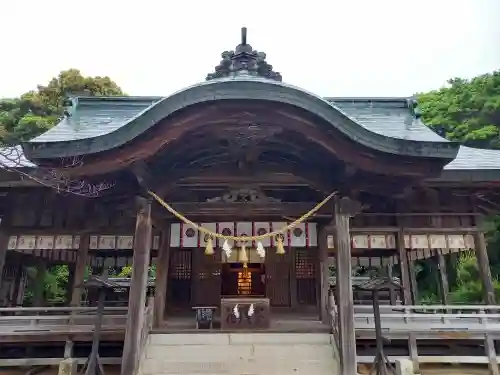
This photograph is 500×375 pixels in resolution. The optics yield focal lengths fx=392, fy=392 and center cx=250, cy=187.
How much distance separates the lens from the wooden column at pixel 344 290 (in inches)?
278

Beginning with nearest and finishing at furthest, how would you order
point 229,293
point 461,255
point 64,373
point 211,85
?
point 211,85, point 64,373, point 229,293, point 461,255

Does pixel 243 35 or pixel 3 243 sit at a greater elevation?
pixel 243 35

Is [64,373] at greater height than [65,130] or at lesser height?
lesser

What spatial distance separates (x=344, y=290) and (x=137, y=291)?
12.5 ft

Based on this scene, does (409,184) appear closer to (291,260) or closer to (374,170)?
(374,170)

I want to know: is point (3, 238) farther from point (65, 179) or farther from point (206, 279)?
point (206, 279)

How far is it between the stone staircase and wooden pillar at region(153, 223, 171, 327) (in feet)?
4.00

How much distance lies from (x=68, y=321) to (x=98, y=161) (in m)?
4.80

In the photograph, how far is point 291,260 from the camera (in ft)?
42.9

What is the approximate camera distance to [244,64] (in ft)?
26.2

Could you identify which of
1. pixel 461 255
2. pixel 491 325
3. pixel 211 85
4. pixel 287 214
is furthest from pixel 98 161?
pixel 461 255

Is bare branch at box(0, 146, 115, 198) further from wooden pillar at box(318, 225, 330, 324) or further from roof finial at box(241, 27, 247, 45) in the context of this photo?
wooden pillar at box(318, 225, 330, 324)

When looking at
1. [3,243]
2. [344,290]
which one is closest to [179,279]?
[3,243]

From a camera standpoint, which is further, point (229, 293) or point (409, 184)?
point (229, 293)
